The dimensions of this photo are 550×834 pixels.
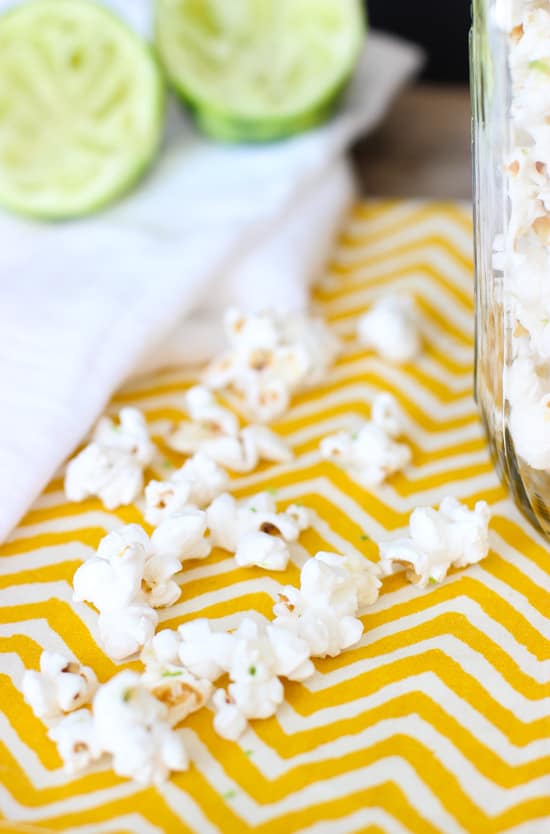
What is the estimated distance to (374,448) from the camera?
709 mm

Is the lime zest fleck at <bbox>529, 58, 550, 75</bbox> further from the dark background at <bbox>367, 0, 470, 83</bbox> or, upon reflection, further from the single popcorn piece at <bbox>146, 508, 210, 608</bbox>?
the dark background at <bbox>367, 0, 470, 83</bbox>

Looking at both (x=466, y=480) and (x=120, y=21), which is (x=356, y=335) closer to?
(x=466, y=480)

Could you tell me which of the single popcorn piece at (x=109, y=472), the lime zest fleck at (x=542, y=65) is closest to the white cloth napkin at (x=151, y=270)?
the single popcorn piece at (x=109, y=472)

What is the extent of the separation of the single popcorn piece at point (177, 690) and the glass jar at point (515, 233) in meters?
0.21

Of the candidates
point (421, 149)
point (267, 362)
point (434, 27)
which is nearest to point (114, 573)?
point (267, 362)

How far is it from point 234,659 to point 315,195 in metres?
0.50

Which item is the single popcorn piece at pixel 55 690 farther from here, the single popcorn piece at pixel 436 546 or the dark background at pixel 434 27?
the dark background at pixel 434 27

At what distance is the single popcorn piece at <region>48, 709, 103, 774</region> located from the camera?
1.75 feet

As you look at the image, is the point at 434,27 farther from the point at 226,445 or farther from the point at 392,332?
the point at 226,445

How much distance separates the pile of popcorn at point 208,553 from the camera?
21.3 inches

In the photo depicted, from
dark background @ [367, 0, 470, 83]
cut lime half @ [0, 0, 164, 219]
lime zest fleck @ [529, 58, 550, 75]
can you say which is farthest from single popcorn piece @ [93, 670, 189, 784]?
dark background @ [367, 0, 470, 83]

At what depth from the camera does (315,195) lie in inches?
37.3

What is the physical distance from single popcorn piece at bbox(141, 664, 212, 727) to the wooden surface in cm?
62

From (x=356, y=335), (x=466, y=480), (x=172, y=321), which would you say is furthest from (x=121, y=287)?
(x=466, y=480)
